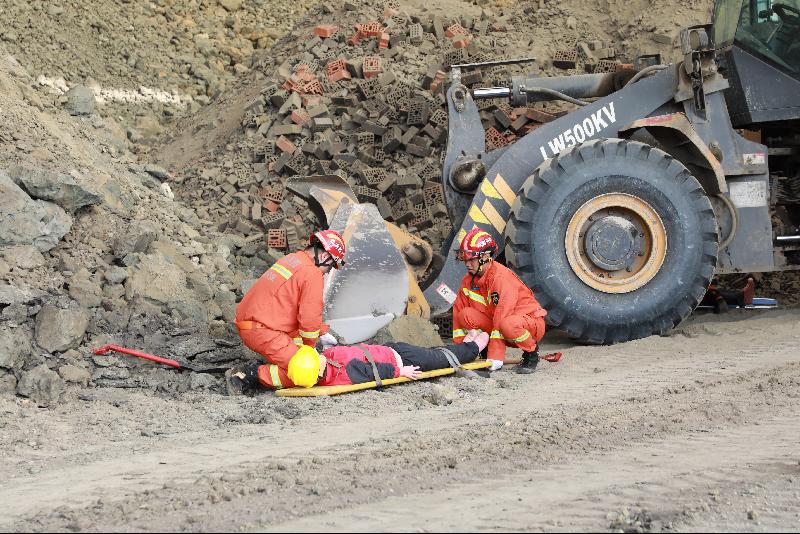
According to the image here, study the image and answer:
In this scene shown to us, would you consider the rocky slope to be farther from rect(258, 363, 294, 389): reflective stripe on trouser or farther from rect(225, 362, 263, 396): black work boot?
rect(258, 363, 294, 389): reflective stripe on trouser

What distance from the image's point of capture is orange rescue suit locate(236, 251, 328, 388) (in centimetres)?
718

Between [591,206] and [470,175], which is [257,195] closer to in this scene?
[470,175]

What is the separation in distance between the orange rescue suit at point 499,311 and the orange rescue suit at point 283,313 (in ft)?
4.41

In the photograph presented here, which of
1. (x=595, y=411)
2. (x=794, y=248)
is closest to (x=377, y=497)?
(x=595, y=411)

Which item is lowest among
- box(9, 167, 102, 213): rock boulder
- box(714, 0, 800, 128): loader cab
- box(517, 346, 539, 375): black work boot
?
box(517, 346, 539, 375): black work boot

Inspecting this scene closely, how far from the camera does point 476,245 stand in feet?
25.9

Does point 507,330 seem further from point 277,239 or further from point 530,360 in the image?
point 277,239

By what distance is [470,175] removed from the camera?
352 inches

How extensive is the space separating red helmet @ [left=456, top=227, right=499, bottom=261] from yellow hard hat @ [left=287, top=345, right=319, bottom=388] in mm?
1457

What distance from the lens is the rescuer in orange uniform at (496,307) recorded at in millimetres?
7793

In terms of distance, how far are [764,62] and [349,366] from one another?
4.52 metres

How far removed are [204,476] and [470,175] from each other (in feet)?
14.6

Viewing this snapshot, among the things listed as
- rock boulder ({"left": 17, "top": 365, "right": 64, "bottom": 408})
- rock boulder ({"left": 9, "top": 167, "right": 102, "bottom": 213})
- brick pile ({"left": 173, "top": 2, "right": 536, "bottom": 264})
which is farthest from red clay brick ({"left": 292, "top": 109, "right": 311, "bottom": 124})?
rock boulder ({"left": 17, "top": 365, "right": 64, "bottom": 408})

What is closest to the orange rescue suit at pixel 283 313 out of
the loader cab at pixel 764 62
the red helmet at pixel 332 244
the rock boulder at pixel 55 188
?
the red helmet at pixel 332 244
